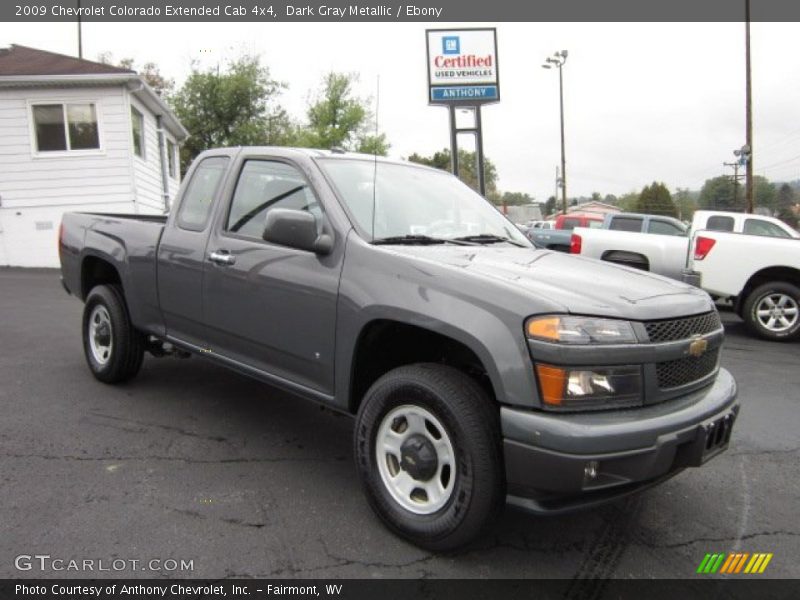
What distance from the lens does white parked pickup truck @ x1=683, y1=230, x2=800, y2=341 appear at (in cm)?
830

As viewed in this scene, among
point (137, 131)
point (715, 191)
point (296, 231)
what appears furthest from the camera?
point (715, 191)

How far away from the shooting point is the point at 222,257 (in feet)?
12.8

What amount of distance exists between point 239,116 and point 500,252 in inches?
1310

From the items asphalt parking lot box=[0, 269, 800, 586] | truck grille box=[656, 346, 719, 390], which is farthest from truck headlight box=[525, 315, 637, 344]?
asphalt parking lot box=[0, 269, 800, 586]

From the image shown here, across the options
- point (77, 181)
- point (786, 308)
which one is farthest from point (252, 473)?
point (77, 181)

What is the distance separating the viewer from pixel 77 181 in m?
15.6

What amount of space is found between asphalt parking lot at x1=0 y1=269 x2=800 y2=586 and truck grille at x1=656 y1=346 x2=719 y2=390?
83 cm

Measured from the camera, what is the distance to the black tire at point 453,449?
2598 millimetres

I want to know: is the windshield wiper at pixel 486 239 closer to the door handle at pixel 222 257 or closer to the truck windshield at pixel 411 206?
the truck windshield at pixel 411 206

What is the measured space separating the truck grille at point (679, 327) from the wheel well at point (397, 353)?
768 mm

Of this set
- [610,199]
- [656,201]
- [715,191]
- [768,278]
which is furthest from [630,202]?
[768,278]

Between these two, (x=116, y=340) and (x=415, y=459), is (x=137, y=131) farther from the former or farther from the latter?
(x=415, y=459)

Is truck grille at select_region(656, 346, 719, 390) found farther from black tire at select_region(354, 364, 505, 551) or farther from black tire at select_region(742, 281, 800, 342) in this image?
black tire at select_region(742, 281, 800, 342)

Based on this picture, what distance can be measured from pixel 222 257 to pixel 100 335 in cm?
204
